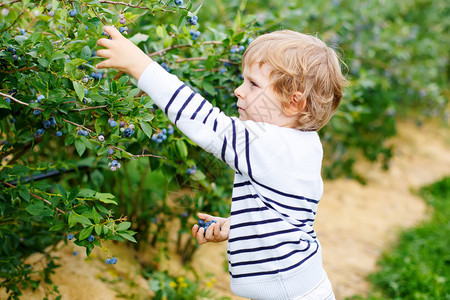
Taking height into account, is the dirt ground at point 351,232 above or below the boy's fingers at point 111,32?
below

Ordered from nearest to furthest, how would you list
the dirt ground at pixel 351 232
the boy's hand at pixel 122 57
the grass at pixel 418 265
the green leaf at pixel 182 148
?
the boy's hand at pixel 122 57 → the green leaf at pixel 182 148 → the dirt ground at pixel 351 232 → the grass at pixel 418 265

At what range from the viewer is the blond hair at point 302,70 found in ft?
4.77

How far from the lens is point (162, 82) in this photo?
1324 millimetres

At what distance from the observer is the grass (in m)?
2.88

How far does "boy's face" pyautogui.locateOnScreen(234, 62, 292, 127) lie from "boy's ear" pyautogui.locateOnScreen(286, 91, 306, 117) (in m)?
0.02

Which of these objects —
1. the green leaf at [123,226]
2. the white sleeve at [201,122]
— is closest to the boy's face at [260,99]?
the white sleeve at [201,122]

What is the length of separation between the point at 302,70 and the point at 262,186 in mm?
376

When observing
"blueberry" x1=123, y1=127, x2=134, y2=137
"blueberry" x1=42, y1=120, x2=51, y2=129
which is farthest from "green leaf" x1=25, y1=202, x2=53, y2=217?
"blueberry" x1=123, y1=127, x2=134, y2=137

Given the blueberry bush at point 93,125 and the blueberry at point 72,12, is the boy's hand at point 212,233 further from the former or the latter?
the blueberry at point 72,12

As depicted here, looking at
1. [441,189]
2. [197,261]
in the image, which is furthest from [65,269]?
[441,189]

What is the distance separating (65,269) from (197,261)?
0.89 meters

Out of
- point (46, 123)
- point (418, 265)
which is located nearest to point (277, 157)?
point (46, 123)

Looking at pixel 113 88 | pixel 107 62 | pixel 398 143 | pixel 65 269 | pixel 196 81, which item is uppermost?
pixel 107 62

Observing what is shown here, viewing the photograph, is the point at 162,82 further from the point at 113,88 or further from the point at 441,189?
the point at 441,189
